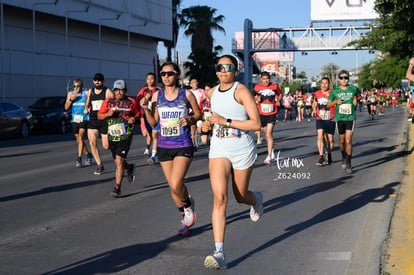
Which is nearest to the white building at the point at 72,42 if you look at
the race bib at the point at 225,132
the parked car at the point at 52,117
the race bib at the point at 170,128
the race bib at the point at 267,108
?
the parked car at the point at 52,117

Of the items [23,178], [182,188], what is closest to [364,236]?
[182,188]

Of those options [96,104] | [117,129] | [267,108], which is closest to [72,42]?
[267,108]

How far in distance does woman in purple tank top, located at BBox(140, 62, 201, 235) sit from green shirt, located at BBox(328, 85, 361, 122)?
5.59 m

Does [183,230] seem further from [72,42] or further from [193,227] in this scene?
[72,42]

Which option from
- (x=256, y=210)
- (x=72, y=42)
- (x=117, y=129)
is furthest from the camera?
(x=72, y=42)

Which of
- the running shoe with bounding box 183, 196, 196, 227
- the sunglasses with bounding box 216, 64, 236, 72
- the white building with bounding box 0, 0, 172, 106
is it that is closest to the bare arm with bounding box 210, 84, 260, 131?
the sunglasses with bounding box 216, 64, 236, 72

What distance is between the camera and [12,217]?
27.7ft

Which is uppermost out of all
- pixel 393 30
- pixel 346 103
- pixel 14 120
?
pixel 393 30

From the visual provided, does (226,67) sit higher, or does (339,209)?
(226,67)

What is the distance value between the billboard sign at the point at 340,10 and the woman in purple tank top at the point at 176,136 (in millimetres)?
51778

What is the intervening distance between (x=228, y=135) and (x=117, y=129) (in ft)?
13.8

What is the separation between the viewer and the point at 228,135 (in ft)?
19.9

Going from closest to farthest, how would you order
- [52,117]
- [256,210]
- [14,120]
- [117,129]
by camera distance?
[256,210], [117,129], [14,120], [52,117]

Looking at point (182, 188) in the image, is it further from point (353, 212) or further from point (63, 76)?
point (63, 76)
